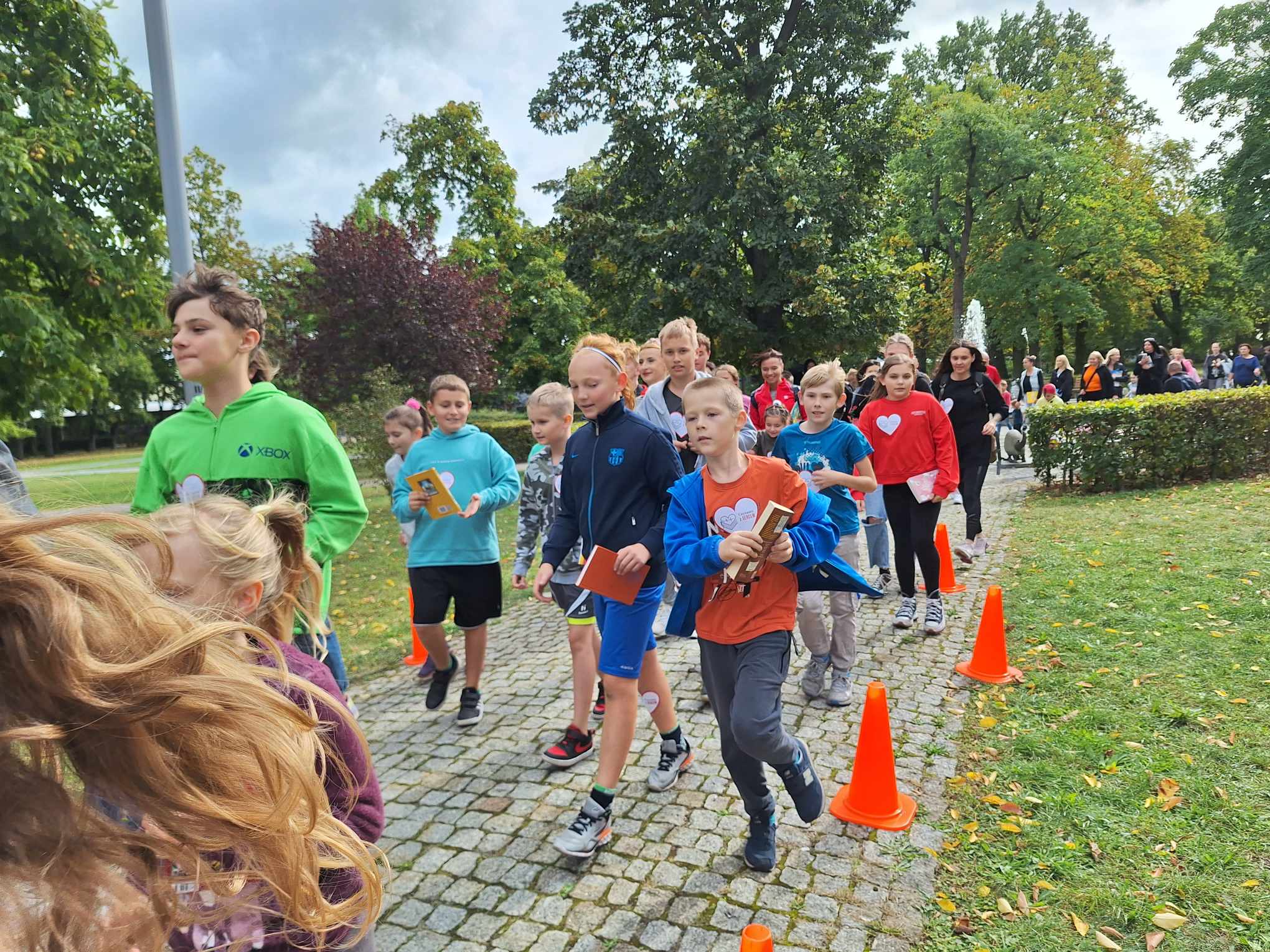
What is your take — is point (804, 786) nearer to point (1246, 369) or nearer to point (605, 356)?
point (605, 356)

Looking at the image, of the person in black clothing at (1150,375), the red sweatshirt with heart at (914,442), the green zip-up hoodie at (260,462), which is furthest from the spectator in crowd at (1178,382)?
the green zip-up hoodie at (260,462)

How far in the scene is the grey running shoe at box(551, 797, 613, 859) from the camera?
124 inches

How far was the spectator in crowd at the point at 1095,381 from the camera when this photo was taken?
47.9 feet

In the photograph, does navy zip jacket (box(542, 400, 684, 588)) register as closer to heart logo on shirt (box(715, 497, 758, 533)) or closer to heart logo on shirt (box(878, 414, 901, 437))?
heart logo on shirt (box(715, 497, 758, 533))

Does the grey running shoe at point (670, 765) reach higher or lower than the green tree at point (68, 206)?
lower

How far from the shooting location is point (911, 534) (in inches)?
231

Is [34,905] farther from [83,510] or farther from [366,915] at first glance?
[366,915]

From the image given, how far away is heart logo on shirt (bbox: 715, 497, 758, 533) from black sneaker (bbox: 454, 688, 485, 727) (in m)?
2.42

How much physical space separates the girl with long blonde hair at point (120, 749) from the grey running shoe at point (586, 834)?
2324 millimetres

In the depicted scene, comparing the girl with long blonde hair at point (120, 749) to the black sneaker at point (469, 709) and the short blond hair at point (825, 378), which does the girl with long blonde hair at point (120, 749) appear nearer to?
the black sneaker at point (469, 709)

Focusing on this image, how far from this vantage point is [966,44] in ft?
136

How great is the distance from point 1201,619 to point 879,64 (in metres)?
21.5

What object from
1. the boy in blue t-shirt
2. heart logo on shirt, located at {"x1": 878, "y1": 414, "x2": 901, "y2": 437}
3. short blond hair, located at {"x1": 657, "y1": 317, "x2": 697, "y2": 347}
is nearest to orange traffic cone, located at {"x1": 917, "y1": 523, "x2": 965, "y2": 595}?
heart logo on shirt, located at {"x1": 878, "y1": 414, "x2": 901, "y2": 437}

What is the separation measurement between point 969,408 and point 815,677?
167 inches
